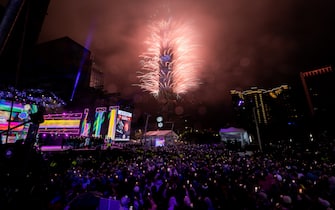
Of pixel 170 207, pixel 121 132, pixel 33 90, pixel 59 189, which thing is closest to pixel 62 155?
pixel 59 189

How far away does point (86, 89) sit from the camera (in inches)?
2121

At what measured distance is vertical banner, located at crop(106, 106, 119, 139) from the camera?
37.5 metres

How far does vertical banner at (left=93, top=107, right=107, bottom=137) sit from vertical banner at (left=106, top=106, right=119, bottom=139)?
1.90m

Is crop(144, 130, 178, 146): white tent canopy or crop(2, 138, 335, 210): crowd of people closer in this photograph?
crop(2, 138, 335, 210): crowd of people

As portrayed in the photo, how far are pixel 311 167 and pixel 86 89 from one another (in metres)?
58.1

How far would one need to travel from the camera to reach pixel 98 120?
132ft

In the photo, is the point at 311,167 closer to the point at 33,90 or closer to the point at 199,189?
the point at 199,189

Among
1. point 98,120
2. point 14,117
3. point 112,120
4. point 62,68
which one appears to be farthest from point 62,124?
point 62,68

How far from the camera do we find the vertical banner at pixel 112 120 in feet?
123

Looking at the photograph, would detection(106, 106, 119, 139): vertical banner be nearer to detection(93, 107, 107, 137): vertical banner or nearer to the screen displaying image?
the screen displaying image

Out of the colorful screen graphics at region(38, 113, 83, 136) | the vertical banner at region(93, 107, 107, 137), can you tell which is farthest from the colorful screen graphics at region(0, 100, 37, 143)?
the vertical banner at region(93, 107, 107, 137)

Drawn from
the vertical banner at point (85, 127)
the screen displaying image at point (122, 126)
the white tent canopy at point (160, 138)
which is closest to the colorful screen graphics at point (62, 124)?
the vertical banner at point (85, 127)

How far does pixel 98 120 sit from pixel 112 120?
4.29 metres

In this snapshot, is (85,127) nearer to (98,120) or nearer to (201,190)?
(98,120)
